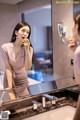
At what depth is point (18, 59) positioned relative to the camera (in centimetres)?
132

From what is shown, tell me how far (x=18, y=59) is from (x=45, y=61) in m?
0.26

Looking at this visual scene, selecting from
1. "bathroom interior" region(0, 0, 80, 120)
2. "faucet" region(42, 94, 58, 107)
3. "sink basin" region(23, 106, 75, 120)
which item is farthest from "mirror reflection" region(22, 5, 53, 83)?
"sink basin" region(23, 106, 75, 120)

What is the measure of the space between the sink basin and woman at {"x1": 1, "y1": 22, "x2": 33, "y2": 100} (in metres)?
0.23

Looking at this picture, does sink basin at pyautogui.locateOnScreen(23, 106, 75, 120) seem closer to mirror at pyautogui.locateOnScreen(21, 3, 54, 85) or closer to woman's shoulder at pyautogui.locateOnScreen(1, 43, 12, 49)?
mirror at pyautogui.locateOnScreen(21, 3, 54, 85)

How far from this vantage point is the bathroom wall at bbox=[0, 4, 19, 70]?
1.19m

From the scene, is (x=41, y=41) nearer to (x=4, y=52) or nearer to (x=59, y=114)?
(x=4, y=52)

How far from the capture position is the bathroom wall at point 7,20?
119 centimetres

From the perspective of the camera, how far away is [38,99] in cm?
133

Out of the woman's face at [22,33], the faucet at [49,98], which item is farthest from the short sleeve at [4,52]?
the faucet at [49,98]

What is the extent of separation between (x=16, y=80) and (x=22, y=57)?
7.4 inches

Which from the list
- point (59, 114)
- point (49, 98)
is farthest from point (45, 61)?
point (59, 114)

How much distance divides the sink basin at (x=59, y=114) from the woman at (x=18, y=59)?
0.76 feet

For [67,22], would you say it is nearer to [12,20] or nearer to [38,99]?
[12,20]

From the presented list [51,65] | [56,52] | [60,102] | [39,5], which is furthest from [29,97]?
[39,5]
